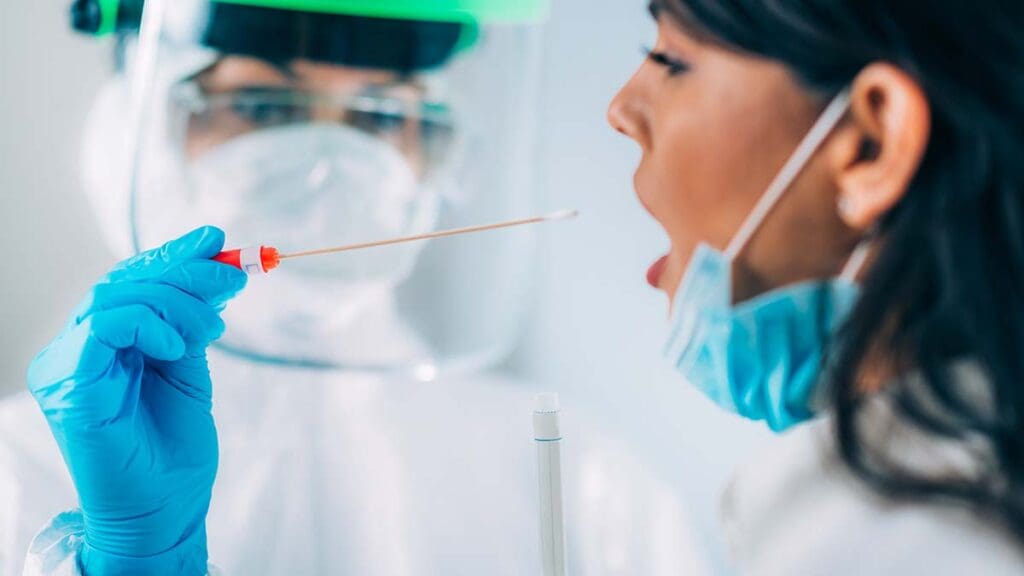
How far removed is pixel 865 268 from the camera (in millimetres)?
775

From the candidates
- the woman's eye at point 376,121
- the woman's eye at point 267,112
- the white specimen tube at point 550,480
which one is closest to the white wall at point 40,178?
the woman's eye at point 267,112

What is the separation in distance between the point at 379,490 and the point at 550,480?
0.41m

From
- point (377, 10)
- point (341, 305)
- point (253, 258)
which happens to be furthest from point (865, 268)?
point (341, 305)

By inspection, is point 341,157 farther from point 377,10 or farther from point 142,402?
point 142,402

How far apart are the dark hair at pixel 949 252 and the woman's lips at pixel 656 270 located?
26 centimetres

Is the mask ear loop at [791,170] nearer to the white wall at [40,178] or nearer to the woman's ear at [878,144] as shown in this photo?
the woman's ear at [878,144]

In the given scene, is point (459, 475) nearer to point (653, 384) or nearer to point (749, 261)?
point (653, 384)

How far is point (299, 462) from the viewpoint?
1.27 metres

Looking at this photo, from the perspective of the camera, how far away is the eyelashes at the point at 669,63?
2.92 feet

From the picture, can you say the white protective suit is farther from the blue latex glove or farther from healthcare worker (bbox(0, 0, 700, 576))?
the blue latex glove

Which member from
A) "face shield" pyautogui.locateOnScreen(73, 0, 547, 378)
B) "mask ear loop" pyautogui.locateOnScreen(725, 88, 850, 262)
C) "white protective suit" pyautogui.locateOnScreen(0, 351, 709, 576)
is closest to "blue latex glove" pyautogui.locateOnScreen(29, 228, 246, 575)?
"white protective suit" pyautogui.locateOnScreen(0, 351, 709, 576)

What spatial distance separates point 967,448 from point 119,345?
752mm

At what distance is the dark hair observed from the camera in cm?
72

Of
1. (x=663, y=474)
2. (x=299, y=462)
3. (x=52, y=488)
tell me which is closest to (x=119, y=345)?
(x=52, y=488)
